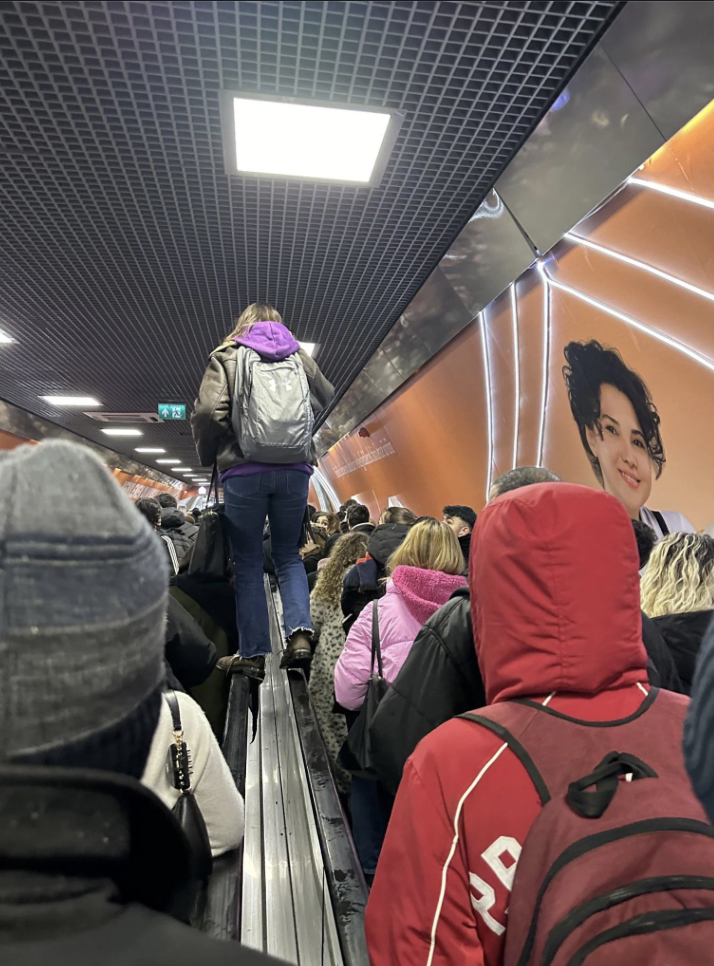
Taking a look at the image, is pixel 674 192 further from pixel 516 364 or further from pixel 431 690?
pixel 431 690

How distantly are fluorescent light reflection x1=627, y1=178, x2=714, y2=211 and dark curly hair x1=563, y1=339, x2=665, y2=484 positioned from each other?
2.83 feet

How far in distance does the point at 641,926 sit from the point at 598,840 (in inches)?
4.2

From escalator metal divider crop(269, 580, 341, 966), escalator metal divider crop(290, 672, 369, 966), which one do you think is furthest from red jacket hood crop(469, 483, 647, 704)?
escalator metal divider crop(269, 580, 341, 966)

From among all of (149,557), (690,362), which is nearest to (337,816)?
(149,557)

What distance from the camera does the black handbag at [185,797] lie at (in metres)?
1.09

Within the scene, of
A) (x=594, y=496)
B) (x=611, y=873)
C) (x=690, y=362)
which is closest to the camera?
(x=611, y=873)

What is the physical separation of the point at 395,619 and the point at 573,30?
9.22ft

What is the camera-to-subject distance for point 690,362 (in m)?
2.75

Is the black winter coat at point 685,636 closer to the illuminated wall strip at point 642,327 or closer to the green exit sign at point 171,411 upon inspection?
the illuminated wall strip at point 642,327

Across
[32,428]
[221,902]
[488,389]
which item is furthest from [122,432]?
[221,902]

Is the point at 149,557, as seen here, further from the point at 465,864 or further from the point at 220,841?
the point at 220,841

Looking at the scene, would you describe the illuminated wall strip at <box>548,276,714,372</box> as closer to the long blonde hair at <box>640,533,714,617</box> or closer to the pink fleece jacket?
the long blonde hair at <box>640,533,714,617</box>

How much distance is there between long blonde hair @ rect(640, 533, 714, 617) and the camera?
2.25 meters

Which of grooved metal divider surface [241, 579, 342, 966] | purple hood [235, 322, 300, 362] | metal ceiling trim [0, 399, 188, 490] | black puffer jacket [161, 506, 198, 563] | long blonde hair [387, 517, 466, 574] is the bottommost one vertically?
grooved metal divider surface [241, 579, 342, 966]
